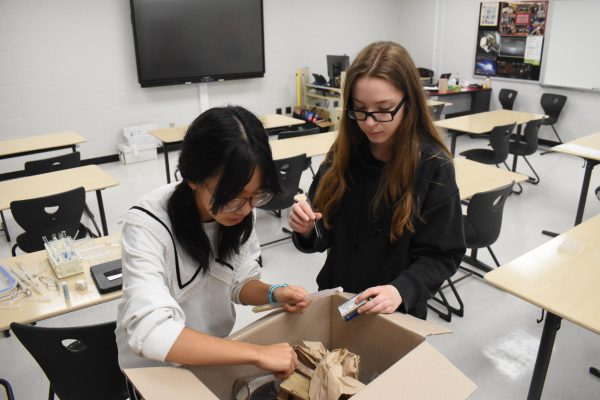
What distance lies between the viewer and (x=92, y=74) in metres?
5.38

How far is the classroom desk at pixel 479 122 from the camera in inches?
179

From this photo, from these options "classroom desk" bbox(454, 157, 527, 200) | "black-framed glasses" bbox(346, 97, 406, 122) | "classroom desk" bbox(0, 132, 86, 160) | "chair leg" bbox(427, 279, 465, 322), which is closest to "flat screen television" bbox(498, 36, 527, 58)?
"classroom desk" bbox(454, 157, 527, 200)

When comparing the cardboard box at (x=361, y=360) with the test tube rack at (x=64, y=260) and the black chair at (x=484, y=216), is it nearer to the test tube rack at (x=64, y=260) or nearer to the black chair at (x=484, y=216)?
the test tube rack at (x=64, y=260)

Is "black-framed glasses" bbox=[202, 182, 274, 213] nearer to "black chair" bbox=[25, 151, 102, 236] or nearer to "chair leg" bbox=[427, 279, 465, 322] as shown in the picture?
"chair leg" bbox=[427, 279, 465, 322]

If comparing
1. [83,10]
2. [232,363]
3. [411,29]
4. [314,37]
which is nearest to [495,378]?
[232,363]

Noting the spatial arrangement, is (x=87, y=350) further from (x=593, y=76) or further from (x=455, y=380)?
(x=593, y=76)

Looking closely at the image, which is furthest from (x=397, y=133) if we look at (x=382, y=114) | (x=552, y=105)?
(x=552, y=105)

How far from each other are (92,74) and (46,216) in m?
3.30

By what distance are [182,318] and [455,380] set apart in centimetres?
56

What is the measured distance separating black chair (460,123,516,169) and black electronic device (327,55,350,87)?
2.57m

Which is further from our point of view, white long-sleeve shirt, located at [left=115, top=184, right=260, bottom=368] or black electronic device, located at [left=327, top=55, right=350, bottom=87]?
black electronic device, located at [left=327, top=55, right=350, bottom=87]

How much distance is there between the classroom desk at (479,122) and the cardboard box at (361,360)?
365 centimetres

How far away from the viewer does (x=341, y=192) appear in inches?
50.4

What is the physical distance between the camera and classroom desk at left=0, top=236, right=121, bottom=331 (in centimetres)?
157
